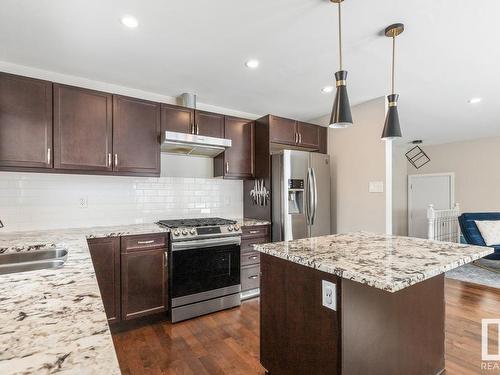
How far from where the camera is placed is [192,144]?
9.76 ft

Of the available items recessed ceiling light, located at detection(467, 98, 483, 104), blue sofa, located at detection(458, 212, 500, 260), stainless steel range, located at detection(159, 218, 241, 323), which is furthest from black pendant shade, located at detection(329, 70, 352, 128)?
blue sofa, located at detection(458, 212, 500, 260)

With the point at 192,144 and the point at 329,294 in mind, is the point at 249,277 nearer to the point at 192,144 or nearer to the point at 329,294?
the point at 192,144

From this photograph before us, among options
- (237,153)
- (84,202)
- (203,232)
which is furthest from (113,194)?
(237,153)

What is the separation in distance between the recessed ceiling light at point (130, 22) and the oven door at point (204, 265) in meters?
1.85

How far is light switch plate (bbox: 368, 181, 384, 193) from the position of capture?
3.28 meters

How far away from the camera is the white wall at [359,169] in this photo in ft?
10.9

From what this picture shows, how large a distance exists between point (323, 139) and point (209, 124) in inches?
67.5

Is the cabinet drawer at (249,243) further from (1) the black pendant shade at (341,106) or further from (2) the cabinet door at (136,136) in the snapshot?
(1) the black pendant shade at (341,106)

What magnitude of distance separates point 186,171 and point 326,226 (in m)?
1.98

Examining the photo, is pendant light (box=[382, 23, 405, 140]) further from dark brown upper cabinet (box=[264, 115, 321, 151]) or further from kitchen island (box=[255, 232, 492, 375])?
dark brown upper cabinet (box=[264, 115, 321, 151])

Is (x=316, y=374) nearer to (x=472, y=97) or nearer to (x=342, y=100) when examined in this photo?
(x=342, y=100)

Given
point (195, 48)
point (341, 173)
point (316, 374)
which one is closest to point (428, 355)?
point (316, 374)

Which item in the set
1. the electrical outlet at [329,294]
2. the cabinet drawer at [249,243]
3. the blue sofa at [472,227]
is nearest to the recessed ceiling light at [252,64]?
the cabinet drawer at [249,243]

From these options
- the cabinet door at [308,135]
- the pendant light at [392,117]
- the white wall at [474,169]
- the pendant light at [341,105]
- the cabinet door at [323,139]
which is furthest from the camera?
the white wall at [474,169]
